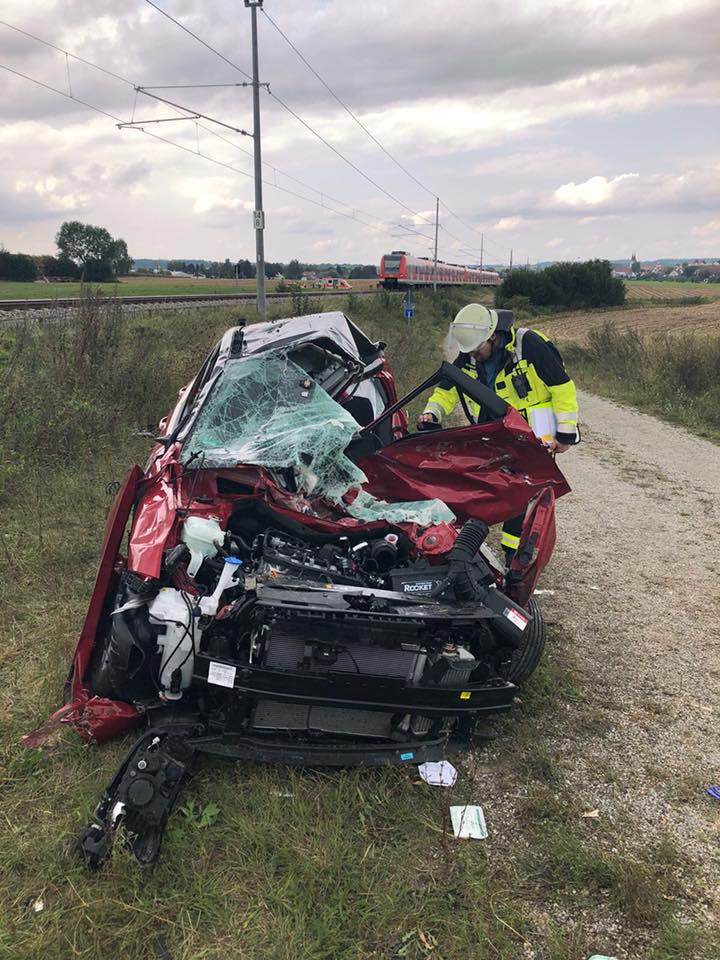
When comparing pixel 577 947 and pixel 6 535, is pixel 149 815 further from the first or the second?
pixel 6 535

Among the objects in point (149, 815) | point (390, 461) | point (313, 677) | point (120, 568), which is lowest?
point (149, 815)

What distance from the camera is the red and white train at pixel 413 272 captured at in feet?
126

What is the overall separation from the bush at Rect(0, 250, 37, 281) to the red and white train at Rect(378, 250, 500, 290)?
19.2 meters

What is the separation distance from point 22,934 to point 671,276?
4280 inches

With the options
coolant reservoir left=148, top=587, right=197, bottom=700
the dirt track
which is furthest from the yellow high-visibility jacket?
coolant reservoir left=148, top=587, right=197, bottom=700

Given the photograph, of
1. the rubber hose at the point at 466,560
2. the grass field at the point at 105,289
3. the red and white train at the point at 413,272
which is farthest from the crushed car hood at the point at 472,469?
the red and white train at the point at 413,272

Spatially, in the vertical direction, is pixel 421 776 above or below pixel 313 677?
below

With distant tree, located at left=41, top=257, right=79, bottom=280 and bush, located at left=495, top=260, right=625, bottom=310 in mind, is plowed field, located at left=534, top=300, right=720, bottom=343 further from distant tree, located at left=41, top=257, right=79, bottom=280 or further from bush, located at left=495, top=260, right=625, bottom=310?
distant tree, located at left=41, top=257, right=79, bottom=280

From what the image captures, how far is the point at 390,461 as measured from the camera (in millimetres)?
3219

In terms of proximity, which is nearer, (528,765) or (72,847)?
(72,847)

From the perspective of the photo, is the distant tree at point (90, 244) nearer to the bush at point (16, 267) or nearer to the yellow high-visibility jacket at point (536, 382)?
the bush at point (16, 267)

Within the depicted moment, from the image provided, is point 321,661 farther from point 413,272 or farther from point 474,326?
point 413,272

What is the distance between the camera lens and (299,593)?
246 cm

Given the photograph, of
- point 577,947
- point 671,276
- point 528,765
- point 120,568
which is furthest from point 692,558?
point 671,276
